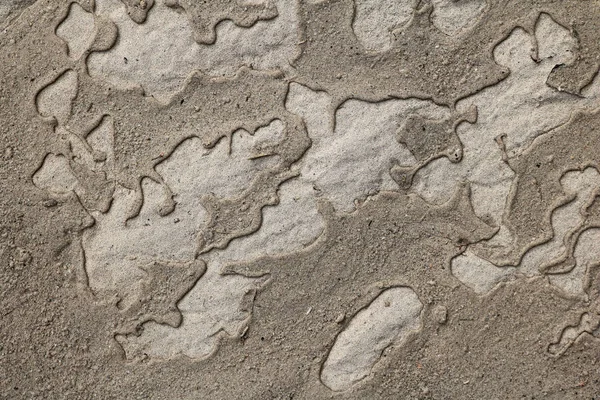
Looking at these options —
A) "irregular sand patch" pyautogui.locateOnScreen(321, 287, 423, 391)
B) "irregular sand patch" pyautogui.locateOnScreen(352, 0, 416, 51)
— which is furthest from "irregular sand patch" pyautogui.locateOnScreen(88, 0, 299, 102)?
"irregular sand patch" pyautogui.locateOnScreen(321, 287, 423, 391)

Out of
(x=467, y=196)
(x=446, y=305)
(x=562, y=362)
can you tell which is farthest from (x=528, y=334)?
(x=467, y=196)

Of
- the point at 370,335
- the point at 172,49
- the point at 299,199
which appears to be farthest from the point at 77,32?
the point at 370,335

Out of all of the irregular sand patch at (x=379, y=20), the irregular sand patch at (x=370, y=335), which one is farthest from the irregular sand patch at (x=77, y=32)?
the irregular sand patch at (x=370, y=335)

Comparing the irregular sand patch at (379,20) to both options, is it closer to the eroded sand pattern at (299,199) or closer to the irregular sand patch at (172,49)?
the eroded sand pattern at (299,199)

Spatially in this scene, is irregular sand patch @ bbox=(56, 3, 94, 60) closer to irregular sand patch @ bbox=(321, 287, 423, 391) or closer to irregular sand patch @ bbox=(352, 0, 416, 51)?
irregular sand patch @ bbox=(352, 0, 416, 51)

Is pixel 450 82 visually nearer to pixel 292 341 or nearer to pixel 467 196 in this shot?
pixel 467 196

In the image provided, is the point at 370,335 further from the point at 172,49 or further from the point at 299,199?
the point at 172,49

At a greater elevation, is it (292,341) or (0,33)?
(0,33)

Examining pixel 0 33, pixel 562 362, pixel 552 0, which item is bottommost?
pixel 562 362
